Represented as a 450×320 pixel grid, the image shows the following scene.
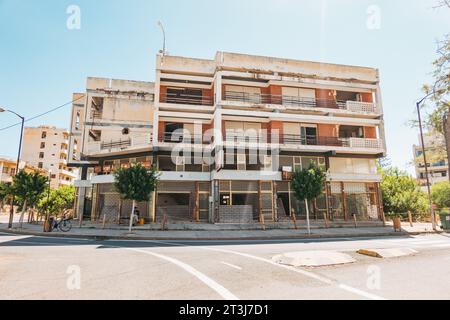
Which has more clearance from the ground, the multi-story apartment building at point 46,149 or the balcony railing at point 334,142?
the multi-story apartment building at point 46,149

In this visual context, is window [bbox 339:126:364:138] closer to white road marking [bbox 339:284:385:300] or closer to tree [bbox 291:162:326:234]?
tree [bbox 291:162:326:234]

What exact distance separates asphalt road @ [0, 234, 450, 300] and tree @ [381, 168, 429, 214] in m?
18.9

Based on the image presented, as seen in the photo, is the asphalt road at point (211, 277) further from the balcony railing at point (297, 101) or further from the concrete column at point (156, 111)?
the balcony railing at point (297, 101)

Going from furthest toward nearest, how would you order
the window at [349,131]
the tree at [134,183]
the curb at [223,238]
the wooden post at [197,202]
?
the window at [349,131]
the wooden post at [197,202]
the tree at [134,183]
the curb at [223,238]

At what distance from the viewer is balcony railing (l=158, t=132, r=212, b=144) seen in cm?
2300

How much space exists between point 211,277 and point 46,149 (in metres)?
76.2

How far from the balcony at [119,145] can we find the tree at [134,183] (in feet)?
15.2

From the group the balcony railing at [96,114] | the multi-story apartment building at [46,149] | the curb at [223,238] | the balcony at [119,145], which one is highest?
the multi-story apartment building at [46,149]

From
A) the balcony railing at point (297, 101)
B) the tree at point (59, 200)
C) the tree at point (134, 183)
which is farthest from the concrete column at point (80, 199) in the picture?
the balcony railing at point (297, 101)

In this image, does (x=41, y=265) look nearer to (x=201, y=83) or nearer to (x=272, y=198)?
(x=272, y=198)

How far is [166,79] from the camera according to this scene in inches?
938

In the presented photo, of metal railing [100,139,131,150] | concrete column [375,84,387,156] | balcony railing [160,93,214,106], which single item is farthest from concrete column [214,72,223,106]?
concrete column [375,84,387,156]

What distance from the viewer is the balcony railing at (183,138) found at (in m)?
23.0

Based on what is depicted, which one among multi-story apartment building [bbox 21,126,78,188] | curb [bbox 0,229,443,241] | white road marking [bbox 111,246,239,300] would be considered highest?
multi-story apartment building [bbox 21,126,78,188]
